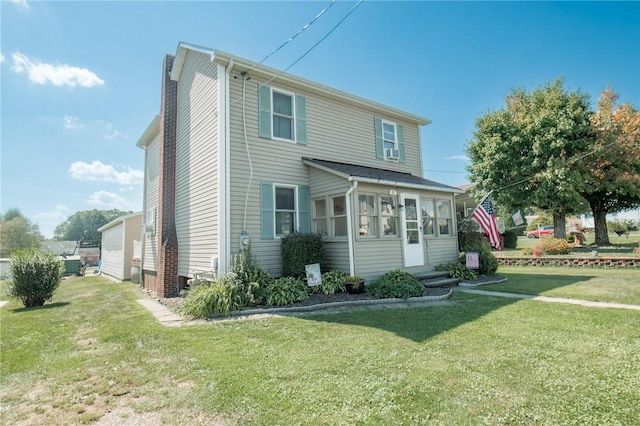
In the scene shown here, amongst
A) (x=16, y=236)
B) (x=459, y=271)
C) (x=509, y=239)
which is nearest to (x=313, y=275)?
(x=459, y=271)

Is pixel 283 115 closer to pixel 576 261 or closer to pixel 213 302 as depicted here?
pixel 213 302

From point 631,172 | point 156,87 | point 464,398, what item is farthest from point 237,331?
point 631,172

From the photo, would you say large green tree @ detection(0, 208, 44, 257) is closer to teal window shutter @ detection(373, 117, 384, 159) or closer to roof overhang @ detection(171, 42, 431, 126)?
roof overhang @ detection(171, 42, 431, 126)

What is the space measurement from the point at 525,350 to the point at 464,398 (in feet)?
5.66

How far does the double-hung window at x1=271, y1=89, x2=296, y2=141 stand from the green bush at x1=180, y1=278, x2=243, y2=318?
468 cm

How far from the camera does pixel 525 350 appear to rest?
399 centimetres

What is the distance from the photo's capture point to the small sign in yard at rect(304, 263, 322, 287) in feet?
24.8

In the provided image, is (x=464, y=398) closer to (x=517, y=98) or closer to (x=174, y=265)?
(x=174, y=265)

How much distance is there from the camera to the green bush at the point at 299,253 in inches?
315

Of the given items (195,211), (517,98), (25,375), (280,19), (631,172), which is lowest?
(25,375)

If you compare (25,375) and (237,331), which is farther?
(237,331)

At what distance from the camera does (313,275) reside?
7.60 meters

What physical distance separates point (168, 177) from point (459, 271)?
10.1m

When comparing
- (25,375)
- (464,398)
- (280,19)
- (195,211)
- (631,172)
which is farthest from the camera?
(631,172)
